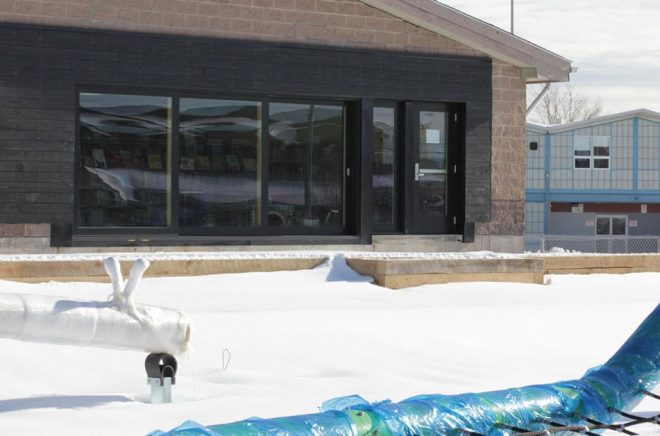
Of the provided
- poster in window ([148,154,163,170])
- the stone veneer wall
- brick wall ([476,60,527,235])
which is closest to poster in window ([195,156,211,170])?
poster in window ([148,154,163,170])

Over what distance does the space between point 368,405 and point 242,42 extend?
38.5 ft

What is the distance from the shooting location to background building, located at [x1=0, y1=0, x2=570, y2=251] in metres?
16.7

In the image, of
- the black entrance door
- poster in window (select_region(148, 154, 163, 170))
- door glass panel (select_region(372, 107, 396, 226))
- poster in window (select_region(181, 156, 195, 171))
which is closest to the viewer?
poster in window (select_region(148, 154, 163, 170))

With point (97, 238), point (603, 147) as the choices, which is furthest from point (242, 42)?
point (603, 147)

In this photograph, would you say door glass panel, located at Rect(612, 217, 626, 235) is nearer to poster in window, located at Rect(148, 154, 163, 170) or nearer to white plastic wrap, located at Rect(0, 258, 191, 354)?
poster in window, located at Rect(148, 154, 163, 170)

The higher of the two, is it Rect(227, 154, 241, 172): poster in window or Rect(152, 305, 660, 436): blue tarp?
Rect(227, 154, 241, 172): poster in window

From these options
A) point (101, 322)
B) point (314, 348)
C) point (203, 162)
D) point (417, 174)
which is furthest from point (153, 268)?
point (417, 174)

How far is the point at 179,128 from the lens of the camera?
17625 mm

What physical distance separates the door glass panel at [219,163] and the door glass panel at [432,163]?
271 cm

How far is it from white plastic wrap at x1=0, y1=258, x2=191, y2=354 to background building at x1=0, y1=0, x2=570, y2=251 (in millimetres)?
8327

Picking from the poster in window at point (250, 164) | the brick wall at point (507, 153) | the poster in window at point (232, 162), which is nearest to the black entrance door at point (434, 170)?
the brick wall at point (507, 153)

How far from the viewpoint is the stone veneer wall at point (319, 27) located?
16828 mm

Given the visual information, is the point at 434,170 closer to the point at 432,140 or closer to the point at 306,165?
the point at 432,140

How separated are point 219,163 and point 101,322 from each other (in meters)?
9.64
